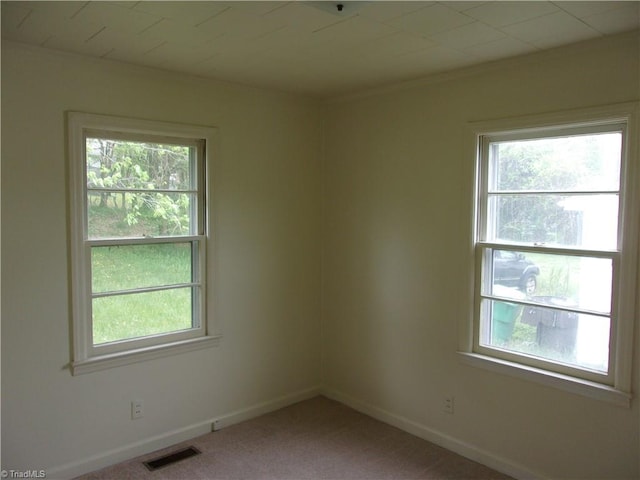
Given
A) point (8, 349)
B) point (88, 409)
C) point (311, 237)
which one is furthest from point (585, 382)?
point (8, 349)

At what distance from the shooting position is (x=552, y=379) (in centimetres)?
277

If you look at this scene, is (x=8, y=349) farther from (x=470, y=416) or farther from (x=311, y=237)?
(x=470, y=416)

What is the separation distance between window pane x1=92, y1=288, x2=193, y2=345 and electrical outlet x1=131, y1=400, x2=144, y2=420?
409mm

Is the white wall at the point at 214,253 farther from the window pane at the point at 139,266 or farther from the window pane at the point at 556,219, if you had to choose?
the window pane at the point at 556,219

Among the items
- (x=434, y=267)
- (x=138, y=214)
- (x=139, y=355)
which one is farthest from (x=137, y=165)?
(x=434, y=267)

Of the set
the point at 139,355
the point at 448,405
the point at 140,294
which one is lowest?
the point at 448,405

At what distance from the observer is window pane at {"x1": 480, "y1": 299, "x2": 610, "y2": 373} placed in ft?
8.76

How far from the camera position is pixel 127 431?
10.3 feet

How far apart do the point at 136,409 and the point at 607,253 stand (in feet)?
9.34

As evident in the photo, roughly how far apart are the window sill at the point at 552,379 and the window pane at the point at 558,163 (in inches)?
40.1

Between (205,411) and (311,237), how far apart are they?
4.96 ft

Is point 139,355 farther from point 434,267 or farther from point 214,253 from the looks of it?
point 434,267

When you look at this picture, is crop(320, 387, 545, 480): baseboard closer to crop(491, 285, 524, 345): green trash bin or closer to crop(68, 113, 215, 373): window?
crop(491, 285, 524, 345): green trash bin

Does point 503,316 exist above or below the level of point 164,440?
above
